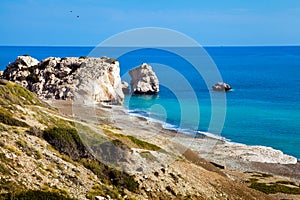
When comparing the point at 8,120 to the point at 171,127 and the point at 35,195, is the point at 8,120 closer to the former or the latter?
the point at 35,195

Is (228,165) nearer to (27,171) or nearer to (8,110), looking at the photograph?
(8,110)

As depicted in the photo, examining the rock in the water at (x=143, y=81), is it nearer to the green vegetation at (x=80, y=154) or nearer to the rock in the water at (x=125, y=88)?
the rock in the water at (x=125, y=88)

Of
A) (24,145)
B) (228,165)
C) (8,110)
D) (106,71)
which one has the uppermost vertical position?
(106,71)

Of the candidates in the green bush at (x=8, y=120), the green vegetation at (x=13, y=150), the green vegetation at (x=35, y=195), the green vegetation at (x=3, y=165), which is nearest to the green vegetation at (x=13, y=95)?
the green bush at (x=8, y=120)

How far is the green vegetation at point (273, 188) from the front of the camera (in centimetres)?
3276

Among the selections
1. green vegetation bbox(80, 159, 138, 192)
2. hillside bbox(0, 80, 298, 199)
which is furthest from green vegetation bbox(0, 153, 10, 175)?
green vegetation bbox(80, 159, 138, 192)

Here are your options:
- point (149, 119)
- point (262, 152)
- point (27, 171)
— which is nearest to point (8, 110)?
point (27, 171)

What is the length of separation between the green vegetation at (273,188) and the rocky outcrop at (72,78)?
164 feet

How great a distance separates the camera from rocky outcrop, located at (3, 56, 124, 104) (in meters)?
80.8

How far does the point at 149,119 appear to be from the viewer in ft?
229

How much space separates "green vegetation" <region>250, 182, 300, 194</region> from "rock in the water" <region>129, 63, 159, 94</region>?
71.4 m

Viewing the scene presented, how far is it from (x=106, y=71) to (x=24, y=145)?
6539cm

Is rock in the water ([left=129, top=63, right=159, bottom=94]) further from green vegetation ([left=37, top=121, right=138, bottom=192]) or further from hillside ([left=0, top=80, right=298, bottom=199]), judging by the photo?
green vegetation ([left=37, top=121, right=138, bottom=192])

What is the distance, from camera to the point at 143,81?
10619 centimetres
